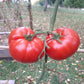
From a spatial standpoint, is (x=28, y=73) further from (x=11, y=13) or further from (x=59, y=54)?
(x=59, y=54)

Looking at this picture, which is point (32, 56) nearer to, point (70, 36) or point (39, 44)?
point (39, 44)

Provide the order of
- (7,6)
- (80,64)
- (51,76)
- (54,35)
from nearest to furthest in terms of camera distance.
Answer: (54,35) < (51,76) < (80,64) < (7,6)

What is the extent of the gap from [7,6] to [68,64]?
6.19 feet

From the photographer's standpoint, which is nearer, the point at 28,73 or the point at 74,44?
the point at 74,44

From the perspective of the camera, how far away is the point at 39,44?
519mm

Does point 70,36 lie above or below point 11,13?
above

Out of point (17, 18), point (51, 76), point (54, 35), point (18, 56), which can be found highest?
point (54, 35)

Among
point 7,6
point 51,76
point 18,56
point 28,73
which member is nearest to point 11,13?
point 7,6

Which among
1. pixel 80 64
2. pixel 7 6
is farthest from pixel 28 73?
pixel 7 6

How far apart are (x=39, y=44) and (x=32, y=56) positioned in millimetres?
68

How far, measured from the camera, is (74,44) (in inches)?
21.2

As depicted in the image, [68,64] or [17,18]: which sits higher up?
[17,18]

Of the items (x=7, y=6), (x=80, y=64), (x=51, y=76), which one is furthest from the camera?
(x=7, y=6)

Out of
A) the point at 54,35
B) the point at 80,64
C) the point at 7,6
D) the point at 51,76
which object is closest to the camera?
the point at 54,35
